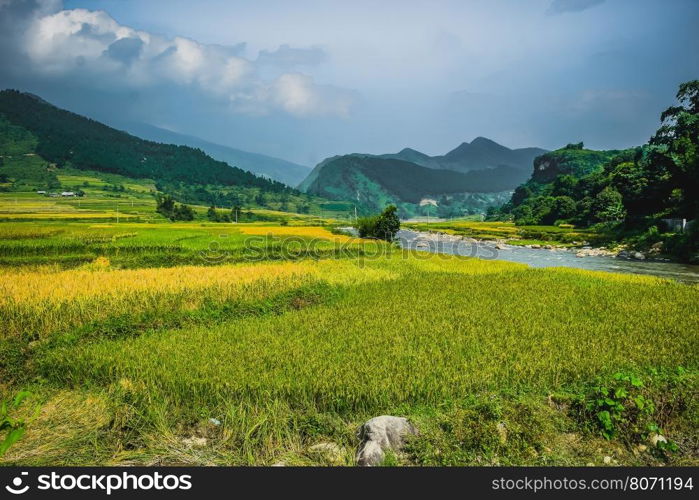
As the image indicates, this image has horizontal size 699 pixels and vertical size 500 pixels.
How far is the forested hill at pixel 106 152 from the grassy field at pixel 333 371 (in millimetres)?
142580

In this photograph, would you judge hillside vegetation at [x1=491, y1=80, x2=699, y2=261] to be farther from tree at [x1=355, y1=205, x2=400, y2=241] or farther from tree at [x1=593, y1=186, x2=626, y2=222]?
tree at [x1=355, y1=205, x2=400, y2=241]

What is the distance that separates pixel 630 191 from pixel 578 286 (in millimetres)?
35813

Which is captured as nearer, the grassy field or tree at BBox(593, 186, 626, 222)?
the grassy field

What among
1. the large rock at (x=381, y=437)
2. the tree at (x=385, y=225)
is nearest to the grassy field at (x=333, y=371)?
the large rock at (x=381, y=437)

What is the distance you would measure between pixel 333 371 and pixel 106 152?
182159 millimetres

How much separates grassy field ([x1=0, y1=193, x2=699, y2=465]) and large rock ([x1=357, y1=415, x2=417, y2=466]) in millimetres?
168

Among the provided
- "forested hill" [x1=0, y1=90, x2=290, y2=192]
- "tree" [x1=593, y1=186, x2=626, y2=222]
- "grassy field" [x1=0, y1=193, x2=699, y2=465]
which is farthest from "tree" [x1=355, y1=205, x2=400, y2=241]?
"forested hill" [x1=0, y1=90, x2=290, y2=192]

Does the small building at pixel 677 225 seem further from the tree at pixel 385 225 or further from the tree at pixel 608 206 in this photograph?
the tree at pixel 385 225

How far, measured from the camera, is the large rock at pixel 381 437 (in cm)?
Answer: 443

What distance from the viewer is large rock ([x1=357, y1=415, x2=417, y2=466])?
14.5 ft

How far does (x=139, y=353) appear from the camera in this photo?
7.42 metres

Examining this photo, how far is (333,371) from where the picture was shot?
636cm

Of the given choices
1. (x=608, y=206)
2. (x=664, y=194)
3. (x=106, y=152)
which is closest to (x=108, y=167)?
(x=106, y=152)
